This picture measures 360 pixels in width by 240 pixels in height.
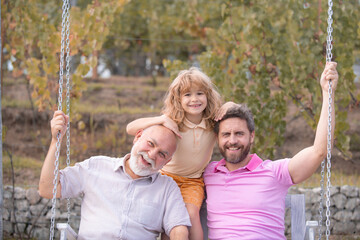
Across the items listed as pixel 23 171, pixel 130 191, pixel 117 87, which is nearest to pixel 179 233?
pixel 130 191

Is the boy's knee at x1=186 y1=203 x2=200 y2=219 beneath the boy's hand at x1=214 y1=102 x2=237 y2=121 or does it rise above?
beneath

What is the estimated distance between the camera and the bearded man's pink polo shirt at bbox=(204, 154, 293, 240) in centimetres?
322

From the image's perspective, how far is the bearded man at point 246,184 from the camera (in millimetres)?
3195

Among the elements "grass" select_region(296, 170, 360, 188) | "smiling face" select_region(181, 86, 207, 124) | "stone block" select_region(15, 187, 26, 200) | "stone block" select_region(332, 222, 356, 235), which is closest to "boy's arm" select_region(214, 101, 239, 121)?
"smiling face" select_region(181, 86, 207, 124)

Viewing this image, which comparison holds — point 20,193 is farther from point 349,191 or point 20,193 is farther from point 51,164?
point 349,191

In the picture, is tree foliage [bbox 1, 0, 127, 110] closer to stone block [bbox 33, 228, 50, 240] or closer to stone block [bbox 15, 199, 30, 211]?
stone block [bbox 15, 199, 30, 211]

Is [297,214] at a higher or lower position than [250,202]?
lower

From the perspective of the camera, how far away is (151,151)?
10.3 ft

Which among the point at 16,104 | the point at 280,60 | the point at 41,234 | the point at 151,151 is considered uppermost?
the point at 280,60

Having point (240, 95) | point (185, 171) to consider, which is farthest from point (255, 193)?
point (240, 95)

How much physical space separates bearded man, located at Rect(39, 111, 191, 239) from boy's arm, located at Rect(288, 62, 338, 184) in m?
0.73

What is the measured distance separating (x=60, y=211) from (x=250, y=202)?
282cm

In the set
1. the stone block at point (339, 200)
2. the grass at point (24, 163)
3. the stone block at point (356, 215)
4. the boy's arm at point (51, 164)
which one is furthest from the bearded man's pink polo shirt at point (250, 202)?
the grass at point (24, 163)

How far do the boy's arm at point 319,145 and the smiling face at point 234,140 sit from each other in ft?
1.03
